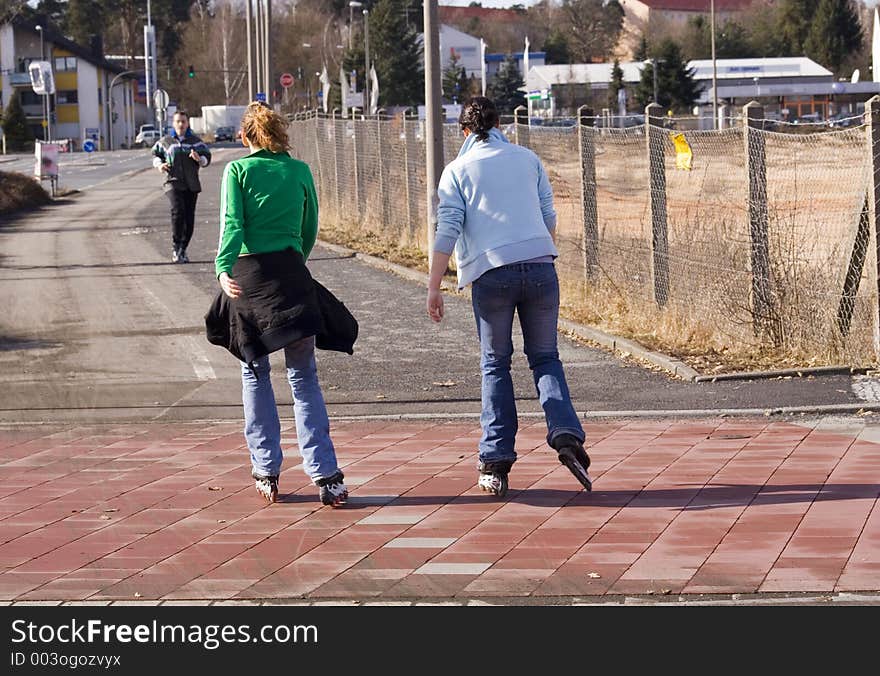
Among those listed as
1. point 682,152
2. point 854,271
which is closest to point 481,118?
point 854,271

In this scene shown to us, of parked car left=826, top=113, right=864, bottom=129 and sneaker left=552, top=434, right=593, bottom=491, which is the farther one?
parked car left=826, top=113, right=864, bottom=129

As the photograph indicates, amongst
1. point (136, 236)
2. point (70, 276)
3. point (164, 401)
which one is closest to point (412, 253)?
point (70, 276)

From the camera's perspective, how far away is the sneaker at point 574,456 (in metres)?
6.89

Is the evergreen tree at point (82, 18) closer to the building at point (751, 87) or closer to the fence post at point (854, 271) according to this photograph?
the building at point (751, 87)

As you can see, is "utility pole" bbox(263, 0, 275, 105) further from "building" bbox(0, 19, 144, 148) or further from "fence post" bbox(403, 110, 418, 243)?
"building" bbox(0, 19, 144, 148)

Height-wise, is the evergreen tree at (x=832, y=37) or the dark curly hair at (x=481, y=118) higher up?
the evergreen tree at (x=832, y=37)

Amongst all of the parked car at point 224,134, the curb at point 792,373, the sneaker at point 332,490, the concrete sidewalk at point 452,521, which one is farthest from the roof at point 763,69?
the sneaker at point 332,490

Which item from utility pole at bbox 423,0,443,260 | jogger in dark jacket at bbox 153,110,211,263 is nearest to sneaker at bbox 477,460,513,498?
utility pole at bbox 423,0,443,260

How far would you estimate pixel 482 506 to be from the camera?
22.8 feet

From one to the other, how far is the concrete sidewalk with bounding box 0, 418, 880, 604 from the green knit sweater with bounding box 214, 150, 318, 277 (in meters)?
1.27

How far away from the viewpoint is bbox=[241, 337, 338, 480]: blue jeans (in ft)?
23.0

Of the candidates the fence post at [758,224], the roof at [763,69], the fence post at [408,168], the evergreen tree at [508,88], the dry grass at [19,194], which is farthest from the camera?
the evergreen tree at [508,88]

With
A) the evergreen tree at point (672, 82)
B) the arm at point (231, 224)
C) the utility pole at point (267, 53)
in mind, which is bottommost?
the arm at point (231, 224)

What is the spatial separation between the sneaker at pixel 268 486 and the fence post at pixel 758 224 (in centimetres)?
503
